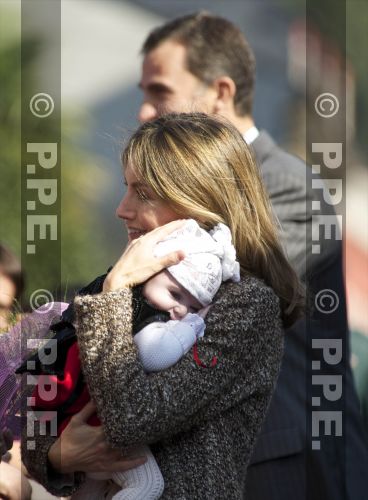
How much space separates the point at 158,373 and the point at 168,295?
0.57ft

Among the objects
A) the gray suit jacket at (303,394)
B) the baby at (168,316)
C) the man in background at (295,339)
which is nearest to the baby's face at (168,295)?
the baby at (168,316)

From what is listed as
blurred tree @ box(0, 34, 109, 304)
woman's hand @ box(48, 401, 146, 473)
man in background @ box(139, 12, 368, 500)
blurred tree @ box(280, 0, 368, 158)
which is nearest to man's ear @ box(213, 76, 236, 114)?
man in background @ box(139, 12, 368, 500)

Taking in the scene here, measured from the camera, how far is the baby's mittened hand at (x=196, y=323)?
2.20m

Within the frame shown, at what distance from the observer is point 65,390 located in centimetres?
227

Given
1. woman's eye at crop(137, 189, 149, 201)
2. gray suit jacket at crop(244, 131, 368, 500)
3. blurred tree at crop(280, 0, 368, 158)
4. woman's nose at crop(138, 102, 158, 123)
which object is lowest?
gray suit jacket at crop(244, 131, 368, 500)

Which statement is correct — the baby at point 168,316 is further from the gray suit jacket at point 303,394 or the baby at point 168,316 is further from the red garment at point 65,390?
the gray suit jacket at point 303,394

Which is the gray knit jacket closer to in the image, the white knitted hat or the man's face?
the white knitted hat

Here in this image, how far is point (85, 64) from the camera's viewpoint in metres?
9.02

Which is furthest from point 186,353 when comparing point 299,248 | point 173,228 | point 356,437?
point 356,437

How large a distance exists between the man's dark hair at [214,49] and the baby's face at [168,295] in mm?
1763

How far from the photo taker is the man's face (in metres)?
3.92

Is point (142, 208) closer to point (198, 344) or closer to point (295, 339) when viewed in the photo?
point (198, 344)

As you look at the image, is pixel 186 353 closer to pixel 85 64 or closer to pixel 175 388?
pixel 175 388

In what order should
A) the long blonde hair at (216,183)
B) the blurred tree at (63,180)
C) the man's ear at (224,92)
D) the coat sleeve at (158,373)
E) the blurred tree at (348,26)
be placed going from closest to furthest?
1. the coat sleeve at (158,373)
2. the long blonde hair at (216,183)
3. the man's ear at (224,92)
4. the blurred tree at (63,180)
5. the blurred tree at (348,26)
